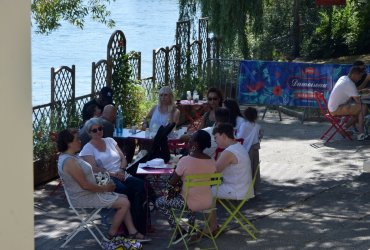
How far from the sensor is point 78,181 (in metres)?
7.69

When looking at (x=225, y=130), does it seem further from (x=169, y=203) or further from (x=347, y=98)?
(x=347, y=98)

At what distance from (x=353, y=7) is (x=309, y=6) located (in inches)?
68.4

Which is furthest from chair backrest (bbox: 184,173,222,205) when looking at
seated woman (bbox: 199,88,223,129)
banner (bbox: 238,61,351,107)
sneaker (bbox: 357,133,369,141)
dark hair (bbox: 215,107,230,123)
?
banner (bbox: 238,61,351,107)

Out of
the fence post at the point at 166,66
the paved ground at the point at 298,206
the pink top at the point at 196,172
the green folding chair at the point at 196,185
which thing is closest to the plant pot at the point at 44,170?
the paved ground at the point at 298,206

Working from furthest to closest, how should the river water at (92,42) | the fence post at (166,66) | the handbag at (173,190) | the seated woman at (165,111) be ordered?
the river water at (92,42)
the fence post at (166,66)
the seated woman at (165,111)
the handbag at (173,190)

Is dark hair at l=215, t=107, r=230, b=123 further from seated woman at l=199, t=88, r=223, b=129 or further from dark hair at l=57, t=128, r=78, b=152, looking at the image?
dark hair at l=57, t=128, r=78, b=152

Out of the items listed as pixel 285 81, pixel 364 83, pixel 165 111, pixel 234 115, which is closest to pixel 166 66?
pixel 285 81

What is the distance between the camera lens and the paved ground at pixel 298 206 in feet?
27.1

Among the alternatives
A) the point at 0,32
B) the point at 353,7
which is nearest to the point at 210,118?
the point at 0,32

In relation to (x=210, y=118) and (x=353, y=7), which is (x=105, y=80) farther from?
(x=353, y=7)

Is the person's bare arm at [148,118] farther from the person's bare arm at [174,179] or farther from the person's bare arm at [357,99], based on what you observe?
the person's bare arm at [357,99]

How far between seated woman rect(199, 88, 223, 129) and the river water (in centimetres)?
858

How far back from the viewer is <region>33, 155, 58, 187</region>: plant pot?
1071cm

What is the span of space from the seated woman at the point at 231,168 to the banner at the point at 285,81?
8087 millimetres
